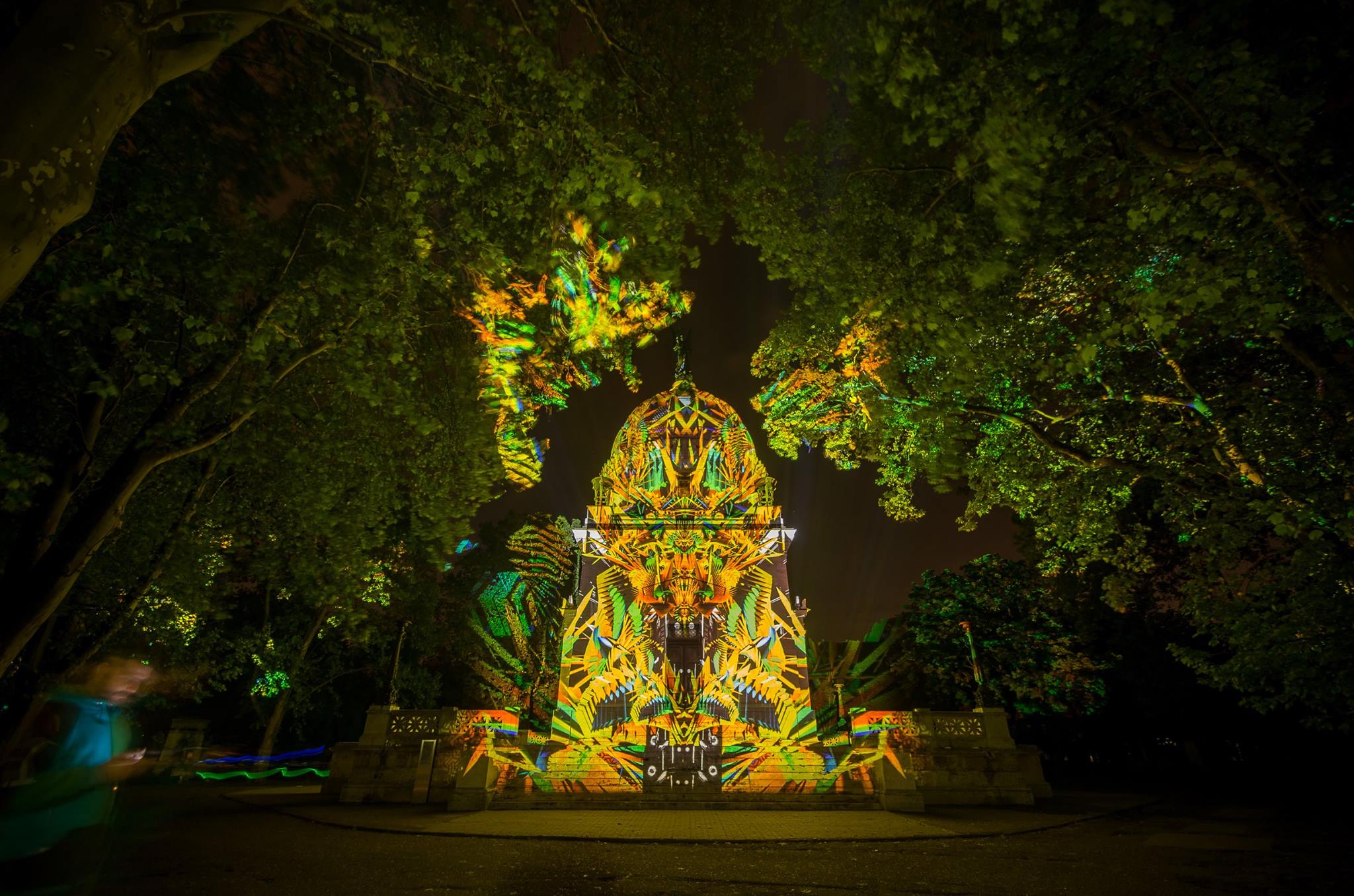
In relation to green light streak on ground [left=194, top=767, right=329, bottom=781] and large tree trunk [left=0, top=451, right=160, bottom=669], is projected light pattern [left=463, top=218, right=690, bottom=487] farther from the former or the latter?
green light streak on ground [left=194, top=767, right=329, bottom=781]

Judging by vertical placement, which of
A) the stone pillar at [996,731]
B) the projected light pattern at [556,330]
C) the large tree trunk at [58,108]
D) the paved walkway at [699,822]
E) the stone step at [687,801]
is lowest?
the paved walkway at [699,822]

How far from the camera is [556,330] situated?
11.2 meters

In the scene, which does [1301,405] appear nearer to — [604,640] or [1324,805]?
[1324,805]

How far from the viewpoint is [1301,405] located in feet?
26.5

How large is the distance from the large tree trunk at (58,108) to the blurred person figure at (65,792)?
186 inches

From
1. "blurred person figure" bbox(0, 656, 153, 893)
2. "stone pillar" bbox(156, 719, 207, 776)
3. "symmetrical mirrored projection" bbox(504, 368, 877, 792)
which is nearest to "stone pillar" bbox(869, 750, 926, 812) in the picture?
"symmetrical mirrored projection" bbox(504, 368, 877, 792)

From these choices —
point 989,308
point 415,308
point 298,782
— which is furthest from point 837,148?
point 298,782

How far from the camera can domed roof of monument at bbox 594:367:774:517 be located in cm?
1988

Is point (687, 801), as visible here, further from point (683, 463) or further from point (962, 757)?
point (683, 463)

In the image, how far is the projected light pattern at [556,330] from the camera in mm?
9617

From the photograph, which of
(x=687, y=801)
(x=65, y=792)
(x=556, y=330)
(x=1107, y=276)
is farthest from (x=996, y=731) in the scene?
(x=65, y=792)

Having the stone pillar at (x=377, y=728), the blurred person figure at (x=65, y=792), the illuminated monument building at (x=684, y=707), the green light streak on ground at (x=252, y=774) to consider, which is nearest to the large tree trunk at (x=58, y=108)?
the blurred person figure at (x=65, y=792)

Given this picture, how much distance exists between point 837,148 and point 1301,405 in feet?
25.1

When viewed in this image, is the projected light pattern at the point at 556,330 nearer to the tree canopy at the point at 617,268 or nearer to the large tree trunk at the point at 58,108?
the tree canopy at the point at 617,268
